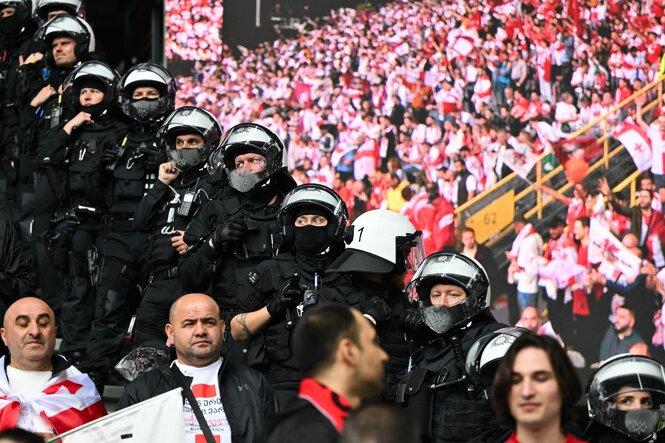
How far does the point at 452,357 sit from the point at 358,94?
302 inches

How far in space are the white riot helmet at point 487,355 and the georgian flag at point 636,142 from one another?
329 inches

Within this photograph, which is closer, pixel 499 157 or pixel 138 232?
pixel 138 232

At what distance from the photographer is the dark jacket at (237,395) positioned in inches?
291

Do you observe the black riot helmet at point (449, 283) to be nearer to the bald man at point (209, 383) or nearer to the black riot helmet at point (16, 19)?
the bald man at point (209, 383)

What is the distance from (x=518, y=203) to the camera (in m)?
15.4

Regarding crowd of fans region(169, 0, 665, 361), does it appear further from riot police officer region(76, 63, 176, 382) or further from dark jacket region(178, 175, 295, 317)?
dark jacket region(178, 175, 295, 317)

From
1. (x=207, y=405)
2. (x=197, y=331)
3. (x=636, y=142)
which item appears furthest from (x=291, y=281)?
(x=636, y=142)

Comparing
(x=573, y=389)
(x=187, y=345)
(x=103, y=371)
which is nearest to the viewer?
(x=573, y=389)

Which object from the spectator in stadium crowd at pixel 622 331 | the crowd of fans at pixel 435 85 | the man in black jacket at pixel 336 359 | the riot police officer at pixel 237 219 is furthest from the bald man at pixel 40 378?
the spectator in stadium crowd at pixel 622 331

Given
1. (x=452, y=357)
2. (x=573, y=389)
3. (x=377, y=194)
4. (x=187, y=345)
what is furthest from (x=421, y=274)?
(x=377, y=194)

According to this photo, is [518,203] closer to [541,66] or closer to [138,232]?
[541,66]

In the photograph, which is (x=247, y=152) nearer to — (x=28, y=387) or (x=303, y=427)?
(x=28, y=387)

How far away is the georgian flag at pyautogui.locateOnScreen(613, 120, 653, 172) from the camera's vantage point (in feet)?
51.0

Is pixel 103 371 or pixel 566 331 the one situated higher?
pixel 566 331
